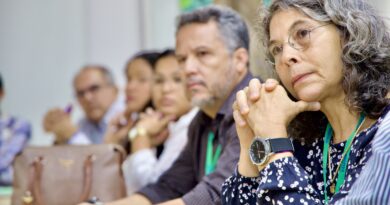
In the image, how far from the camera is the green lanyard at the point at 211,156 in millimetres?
2260

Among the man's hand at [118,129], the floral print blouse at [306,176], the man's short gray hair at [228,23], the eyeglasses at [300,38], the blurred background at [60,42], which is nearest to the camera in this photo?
the floral print blouse at [306,176]

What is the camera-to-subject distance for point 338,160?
1540 millimetres

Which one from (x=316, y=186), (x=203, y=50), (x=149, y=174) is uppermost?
(x=203, y=50)

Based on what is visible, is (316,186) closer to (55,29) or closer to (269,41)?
(269,41)

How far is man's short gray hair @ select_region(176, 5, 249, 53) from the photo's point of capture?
2518 mm

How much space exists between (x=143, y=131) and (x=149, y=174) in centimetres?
29

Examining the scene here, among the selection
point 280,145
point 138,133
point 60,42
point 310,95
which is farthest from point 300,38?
point 60,42

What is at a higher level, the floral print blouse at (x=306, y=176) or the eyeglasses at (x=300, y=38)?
the eyeglasses at (x=300, y=38)

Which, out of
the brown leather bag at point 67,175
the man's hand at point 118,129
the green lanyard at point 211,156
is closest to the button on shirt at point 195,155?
the green lanyard at point 211,156

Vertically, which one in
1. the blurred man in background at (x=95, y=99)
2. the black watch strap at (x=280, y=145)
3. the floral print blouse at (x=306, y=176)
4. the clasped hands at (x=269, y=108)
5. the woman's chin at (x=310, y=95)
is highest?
the woman's chin at (x=310, y=95)

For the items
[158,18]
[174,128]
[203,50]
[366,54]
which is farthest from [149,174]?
[158,18]

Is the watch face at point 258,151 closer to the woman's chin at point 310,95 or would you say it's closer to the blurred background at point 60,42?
the woman's chin at point 310,95

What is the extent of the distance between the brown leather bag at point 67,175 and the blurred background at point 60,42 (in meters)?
3.37

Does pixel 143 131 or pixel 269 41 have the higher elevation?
pixel 269 41
